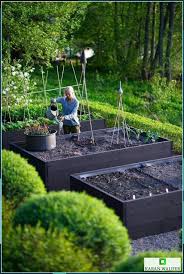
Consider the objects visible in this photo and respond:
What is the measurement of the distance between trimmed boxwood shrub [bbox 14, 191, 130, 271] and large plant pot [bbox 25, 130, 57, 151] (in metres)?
4.21

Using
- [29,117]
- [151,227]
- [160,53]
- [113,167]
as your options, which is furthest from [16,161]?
[160,53]

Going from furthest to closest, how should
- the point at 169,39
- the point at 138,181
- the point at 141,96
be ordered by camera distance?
the point at 169,39
the point at 141,96
the point at 138,181

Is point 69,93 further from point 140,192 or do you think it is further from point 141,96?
point 141,96

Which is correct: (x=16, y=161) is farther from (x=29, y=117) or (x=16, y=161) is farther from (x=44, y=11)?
(x=44, y=11)

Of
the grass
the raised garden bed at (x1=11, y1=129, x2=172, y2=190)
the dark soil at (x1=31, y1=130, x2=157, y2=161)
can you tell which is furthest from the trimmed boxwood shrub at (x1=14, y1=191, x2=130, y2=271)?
the grass

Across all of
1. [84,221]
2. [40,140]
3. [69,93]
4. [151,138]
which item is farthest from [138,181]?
[84,221]

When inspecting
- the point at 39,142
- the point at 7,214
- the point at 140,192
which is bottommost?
the point at 140,192

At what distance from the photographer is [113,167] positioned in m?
8.95

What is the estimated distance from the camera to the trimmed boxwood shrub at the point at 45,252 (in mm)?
5141

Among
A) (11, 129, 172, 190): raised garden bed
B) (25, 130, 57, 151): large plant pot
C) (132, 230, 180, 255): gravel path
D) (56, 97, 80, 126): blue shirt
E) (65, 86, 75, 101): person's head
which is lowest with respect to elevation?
(132, 230, 180, 255): gravel path

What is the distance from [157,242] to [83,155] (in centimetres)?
215

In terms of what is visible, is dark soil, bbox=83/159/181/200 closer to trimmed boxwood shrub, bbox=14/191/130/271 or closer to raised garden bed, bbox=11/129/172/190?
raised garden bed, bbox=11/129/172/190

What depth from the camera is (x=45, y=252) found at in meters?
5.15

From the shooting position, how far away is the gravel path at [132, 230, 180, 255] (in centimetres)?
734
